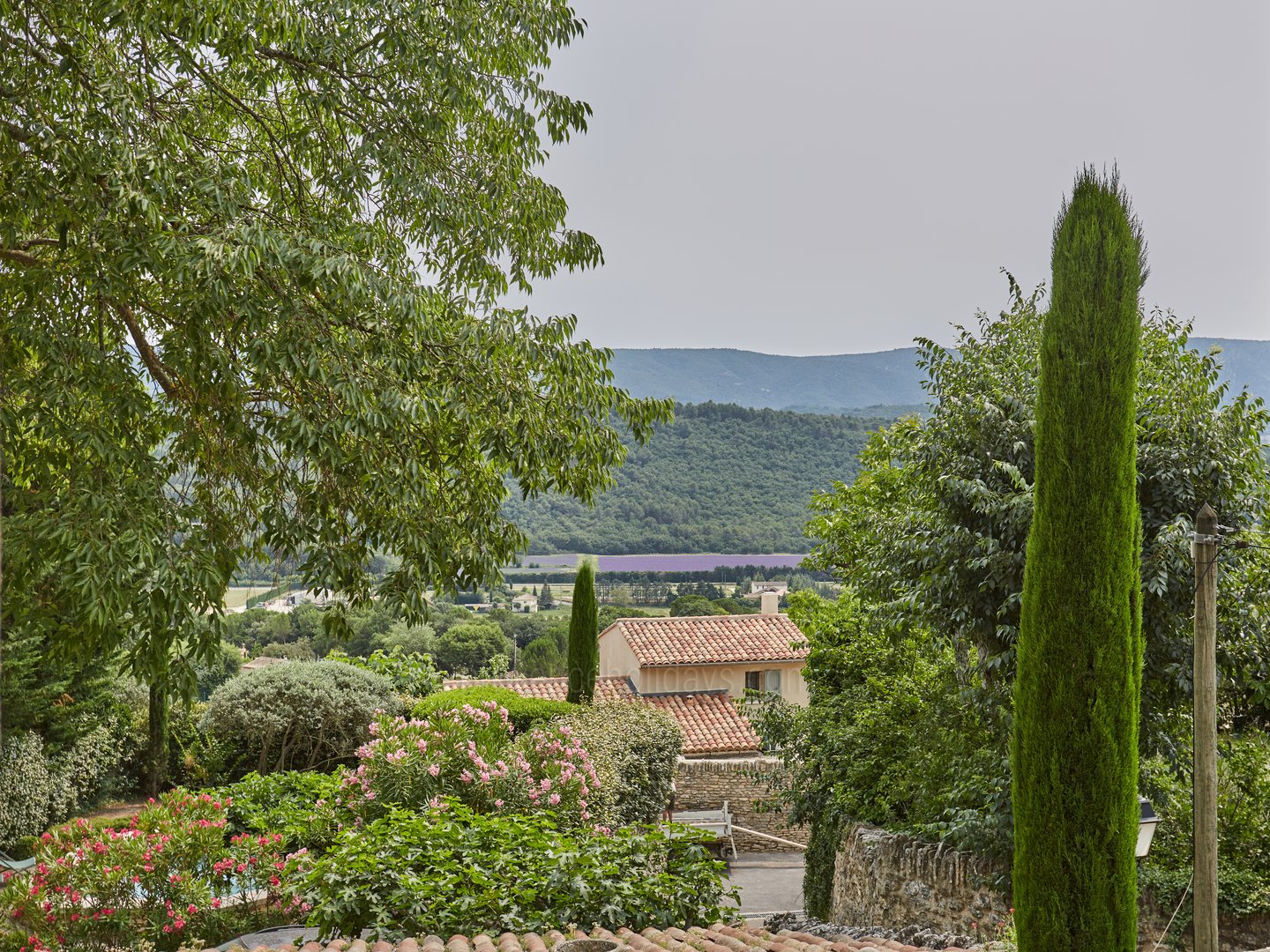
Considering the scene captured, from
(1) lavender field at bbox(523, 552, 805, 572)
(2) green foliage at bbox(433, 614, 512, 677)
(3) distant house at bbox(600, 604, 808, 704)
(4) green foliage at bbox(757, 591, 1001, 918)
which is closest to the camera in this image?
(4) green foliage at bbox(757, 591, 1001, 918)

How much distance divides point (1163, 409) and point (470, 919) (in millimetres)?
6603

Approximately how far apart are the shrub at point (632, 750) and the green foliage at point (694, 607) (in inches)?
784

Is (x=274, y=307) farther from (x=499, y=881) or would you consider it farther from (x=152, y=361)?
(x=499, y=881)

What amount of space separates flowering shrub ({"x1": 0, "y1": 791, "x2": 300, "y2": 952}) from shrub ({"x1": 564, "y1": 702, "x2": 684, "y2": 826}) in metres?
4.82

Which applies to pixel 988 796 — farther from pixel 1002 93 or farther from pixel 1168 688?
pixel 1002 93

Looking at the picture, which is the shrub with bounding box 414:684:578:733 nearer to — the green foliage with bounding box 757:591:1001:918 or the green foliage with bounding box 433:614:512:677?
the green foliage with bounding box 757:591:1001:918

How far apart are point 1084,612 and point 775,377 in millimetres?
80153

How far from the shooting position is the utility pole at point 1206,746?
19.1ft

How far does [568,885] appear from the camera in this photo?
5.63 metres

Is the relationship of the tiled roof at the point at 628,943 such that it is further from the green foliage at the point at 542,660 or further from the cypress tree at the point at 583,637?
the green foliage at the point at 542,660

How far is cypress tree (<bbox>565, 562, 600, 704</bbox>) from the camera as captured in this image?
1783 cm

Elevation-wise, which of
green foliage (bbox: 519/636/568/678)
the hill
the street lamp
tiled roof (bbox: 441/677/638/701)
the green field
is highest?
the hill

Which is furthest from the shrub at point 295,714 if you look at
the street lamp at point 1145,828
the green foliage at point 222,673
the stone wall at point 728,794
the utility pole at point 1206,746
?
the utility pole at point 1206,746

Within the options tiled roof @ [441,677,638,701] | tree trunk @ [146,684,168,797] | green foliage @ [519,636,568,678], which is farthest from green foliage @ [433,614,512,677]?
tree trunk @ [146,684,168,797]
